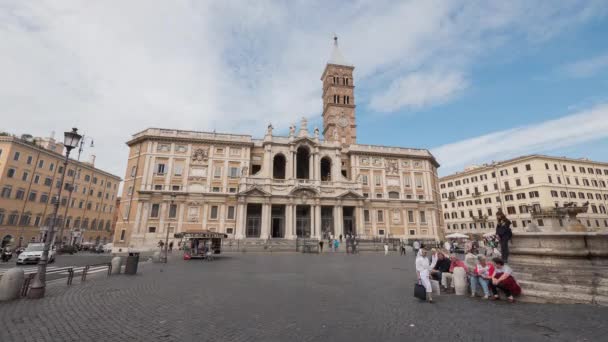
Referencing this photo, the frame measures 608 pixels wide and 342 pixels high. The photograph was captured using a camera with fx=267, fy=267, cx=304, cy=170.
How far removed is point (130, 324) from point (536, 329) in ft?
25.0

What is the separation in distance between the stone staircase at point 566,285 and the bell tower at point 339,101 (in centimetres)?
4425

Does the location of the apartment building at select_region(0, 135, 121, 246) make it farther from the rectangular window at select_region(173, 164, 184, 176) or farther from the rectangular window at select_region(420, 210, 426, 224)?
the rectangular window at select_region(420, 210, 426, 224)

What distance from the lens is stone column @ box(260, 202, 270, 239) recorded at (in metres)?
35.1

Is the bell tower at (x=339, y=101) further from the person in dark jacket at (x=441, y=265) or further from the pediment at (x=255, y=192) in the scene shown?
the person in dark jacket at (x=441, y=265)

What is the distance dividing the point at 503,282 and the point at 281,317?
19.9 feet

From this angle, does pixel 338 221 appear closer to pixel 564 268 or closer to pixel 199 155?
pixel 199 155

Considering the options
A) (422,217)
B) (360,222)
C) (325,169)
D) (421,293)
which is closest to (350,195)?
(360,222)

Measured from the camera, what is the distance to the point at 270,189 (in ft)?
123

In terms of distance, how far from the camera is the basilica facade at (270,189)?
3572 centimetres

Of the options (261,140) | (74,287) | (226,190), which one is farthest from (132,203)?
(74,287)

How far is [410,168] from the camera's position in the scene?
150ft

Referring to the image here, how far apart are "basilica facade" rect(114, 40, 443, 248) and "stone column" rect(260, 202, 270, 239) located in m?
0.13

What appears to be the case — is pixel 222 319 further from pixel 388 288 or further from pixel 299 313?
pixel 388 288

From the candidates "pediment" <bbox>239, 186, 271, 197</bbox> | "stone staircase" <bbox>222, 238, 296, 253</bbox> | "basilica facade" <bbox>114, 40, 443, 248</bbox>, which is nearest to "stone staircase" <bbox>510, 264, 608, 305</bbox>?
"stone staircase" <bbox>222, 238, 296, 253</bbox>
